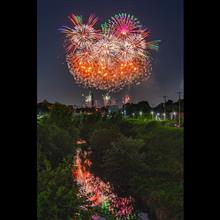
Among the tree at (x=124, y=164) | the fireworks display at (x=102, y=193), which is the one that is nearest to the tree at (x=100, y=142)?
the tree at (x=124, y=164)

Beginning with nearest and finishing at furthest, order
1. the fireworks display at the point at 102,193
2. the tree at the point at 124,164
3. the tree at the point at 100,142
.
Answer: the fireworks display at the point at 102,193 < the tree at the point at 124,164 < the tree at the point at 100,142

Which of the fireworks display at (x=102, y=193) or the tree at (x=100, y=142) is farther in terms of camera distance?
the tree at (x=100, y=142)

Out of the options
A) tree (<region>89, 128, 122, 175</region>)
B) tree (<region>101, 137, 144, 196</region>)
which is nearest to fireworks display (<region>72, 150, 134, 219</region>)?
tree (<region>101, 137, 144, 196</region>)

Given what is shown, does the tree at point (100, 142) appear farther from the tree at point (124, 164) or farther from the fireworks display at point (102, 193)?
the fireworks display at point (102, 193)

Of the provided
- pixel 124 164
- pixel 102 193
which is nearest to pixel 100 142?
pixel 124 164

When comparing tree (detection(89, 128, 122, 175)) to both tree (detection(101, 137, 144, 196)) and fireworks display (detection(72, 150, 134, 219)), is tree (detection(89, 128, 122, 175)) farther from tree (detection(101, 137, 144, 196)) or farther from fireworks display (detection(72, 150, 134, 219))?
fireworks display (detection(72, 150, 134, 219))

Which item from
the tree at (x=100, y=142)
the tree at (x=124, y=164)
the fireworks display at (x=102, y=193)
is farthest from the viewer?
the tree at (x=100, y=142)

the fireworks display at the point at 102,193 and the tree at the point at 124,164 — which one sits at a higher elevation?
the tree at the point at 124,164

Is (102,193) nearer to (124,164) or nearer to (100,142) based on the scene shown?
(124,164)
